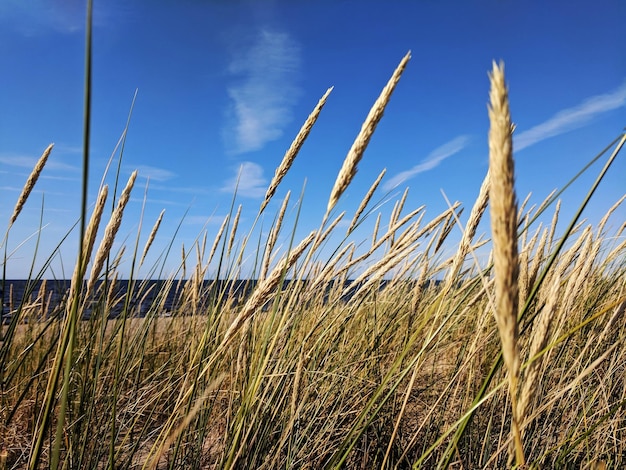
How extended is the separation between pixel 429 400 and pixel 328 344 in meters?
0.66

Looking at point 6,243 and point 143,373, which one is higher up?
point 6,243

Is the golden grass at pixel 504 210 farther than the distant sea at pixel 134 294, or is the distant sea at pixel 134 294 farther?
the distant sea at pixel 134 294

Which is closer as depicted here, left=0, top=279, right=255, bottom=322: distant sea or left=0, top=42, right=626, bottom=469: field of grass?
left=0, top=42, right=626, bottom=469: field of grass

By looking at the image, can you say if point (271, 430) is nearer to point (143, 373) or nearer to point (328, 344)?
point (328, 344)

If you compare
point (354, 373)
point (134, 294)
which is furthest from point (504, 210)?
point (134, 294)

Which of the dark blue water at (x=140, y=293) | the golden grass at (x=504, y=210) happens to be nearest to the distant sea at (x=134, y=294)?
the dark blue water at (x=140, y=293)

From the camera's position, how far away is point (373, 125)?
0.95 metres

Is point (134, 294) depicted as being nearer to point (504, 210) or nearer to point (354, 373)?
point (354, 373)

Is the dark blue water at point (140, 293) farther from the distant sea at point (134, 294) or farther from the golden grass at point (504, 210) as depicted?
the golden grass at point (504, 210)

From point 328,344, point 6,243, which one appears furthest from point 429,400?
point 6,243

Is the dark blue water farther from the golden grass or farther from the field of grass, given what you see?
the golden grass

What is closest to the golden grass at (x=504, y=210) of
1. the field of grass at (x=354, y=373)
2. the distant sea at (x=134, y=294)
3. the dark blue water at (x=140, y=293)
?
the field of grass at (x=354, y=373)

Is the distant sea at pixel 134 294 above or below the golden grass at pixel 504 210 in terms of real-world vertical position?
below

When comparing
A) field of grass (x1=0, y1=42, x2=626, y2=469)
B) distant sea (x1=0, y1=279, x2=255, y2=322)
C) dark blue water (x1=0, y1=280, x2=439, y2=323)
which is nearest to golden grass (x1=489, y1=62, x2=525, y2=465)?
field of grass (x1=0, y1=42, x2=626, y2=469)
